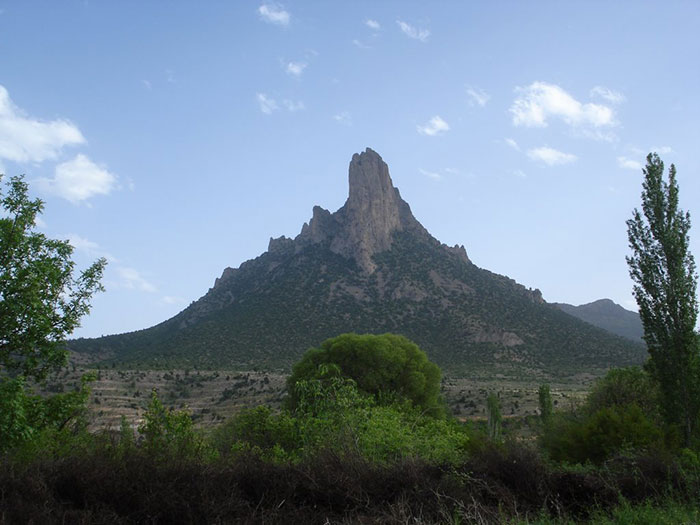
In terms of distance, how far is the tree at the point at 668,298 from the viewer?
16797mm

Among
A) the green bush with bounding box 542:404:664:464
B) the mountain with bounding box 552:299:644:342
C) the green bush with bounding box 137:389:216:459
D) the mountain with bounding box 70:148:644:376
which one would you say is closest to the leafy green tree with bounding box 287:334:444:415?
the green bush with bounding box 542:404:664:464

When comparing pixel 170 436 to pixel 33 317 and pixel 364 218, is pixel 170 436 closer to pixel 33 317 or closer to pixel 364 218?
pixel 33 317

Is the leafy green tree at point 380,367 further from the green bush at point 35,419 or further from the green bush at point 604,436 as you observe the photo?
the green bush at point 35,419

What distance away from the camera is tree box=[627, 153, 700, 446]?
55.1ft

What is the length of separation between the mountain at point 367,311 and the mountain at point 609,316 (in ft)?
209

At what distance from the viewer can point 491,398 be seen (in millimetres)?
31719

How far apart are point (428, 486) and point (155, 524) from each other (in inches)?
172

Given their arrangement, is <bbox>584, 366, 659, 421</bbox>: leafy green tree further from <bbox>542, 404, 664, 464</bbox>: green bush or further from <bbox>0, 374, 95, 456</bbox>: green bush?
<bbox>0, 374, 95, 456</bbox>: green bush

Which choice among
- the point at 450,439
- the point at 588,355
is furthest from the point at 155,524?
the point at 588,355

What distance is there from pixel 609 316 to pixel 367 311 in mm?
107241

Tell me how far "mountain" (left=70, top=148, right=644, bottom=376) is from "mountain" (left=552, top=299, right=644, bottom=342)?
63696 millimetres

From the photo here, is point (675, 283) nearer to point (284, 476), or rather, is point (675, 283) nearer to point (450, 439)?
point (450, 439)

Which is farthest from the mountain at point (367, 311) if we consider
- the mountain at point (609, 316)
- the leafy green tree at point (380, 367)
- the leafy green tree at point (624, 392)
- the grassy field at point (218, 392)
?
the mountain at point (609, 316)

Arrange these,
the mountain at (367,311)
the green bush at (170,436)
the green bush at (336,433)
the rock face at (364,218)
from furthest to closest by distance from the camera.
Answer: the rock face at (364,218)
the mountain at (367,311)
the green bush at (336,433)
the green bush at (170,436)
